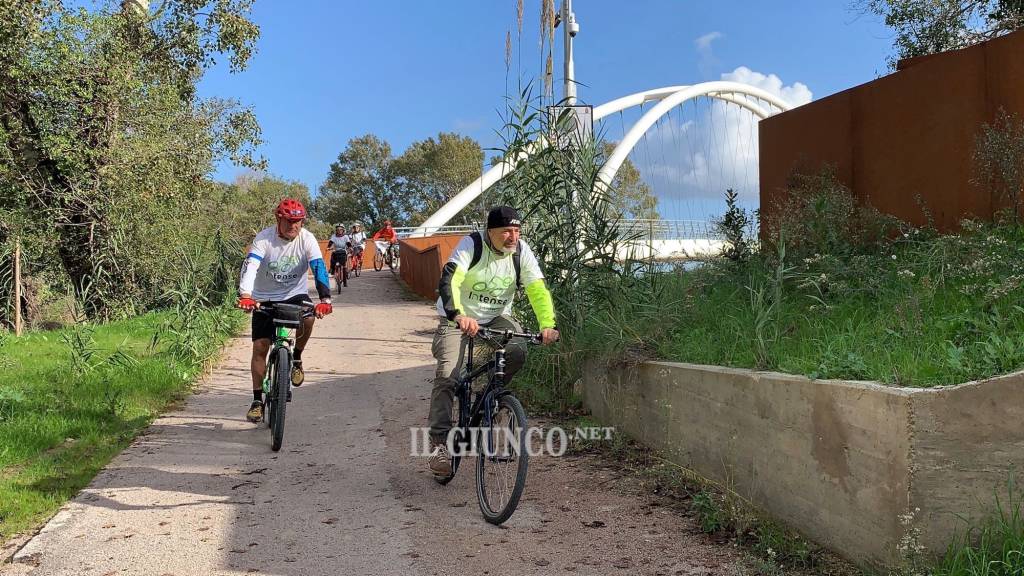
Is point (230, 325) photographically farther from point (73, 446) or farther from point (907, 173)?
point (907, 173)

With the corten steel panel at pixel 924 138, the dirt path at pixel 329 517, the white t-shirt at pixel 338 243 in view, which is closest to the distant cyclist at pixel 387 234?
the white t-shirt at pixel 338 243

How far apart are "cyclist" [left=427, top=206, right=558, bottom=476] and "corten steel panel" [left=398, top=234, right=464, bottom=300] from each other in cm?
1081

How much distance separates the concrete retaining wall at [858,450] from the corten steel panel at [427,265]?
11735 millimetres

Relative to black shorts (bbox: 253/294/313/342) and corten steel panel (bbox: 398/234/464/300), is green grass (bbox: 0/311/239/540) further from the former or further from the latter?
corten steel panel (bbox: 398/234/464/300)

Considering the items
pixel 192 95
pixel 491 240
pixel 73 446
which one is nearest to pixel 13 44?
pixel 192 95

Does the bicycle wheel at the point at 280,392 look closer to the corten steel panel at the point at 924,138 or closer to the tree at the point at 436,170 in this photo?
the corten steel panel at the point at 924,138

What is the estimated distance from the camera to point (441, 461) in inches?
192

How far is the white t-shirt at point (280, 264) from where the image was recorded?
→ 20.8 ft

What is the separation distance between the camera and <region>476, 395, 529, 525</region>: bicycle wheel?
4137 mm

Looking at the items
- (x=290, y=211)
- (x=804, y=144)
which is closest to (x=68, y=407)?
(x=290, y=211)

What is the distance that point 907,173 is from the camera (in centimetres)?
736

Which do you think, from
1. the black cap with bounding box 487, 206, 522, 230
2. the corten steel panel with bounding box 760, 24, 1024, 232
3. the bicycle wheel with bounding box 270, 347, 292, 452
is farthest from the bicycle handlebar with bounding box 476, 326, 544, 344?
the corten steel panel with bounding box 760, 24, 1024, 232

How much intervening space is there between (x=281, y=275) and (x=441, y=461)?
2375mm

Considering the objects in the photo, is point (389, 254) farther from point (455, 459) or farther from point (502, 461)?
point (502, 461)
